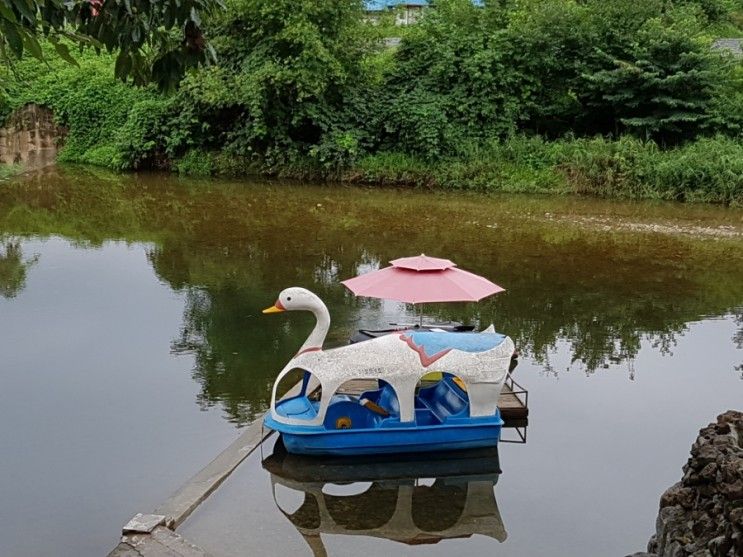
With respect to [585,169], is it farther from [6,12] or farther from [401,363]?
[6,12]

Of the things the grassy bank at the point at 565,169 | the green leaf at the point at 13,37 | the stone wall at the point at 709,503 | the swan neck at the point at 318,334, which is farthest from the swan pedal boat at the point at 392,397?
the grassy bank at the point at 565,169

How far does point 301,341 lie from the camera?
32.0 feet

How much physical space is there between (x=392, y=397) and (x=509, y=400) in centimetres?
131

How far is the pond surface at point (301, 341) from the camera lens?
6.09 meters

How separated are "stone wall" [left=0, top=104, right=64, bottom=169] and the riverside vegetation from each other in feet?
7.74

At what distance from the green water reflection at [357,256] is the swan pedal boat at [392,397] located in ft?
3.71

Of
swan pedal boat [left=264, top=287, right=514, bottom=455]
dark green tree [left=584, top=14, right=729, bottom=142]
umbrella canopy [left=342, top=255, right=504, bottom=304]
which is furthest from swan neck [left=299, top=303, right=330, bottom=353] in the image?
dark green tree [left=584, top=14, right=729, bottom=142]

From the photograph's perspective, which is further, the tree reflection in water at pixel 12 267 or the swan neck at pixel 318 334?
the tree reflection in water at pixel 12 267

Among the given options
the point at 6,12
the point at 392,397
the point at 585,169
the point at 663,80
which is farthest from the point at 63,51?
the point at 663,80

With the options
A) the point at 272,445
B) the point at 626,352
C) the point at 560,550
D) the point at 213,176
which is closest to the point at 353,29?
the point at 213,176

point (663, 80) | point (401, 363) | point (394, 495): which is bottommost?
point (394, 495)

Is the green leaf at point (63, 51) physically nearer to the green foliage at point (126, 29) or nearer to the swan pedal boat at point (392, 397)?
the green foliage at point (126, 29)

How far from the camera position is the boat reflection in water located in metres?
6.05

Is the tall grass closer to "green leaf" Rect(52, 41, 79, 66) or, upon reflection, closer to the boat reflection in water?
the boat reflection in water
